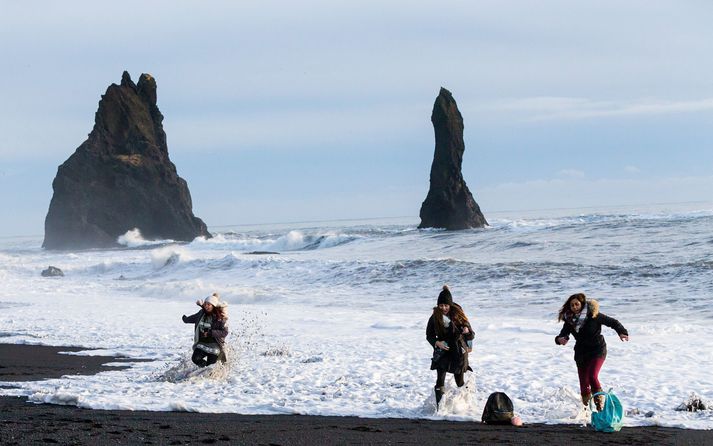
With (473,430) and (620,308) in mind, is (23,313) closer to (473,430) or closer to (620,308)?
(620,308)

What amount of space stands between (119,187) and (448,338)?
4023 inches

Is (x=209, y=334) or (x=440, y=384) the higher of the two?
(x=209, y=334)

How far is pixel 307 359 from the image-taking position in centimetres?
Result: 1360

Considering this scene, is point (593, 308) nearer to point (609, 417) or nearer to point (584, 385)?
point (584, 385)

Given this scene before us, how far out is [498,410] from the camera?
28.3 feet

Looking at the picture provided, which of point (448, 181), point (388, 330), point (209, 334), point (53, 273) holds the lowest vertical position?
point (53, 273)

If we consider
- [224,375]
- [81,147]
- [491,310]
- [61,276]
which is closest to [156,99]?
[81,147]

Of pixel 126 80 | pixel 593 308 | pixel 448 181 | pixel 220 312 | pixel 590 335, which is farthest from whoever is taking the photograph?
pixel 126 80

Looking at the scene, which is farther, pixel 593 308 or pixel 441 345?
pixel 441 345

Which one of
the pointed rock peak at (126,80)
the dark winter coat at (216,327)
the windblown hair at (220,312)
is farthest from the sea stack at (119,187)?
the windblown hair at (220,312)

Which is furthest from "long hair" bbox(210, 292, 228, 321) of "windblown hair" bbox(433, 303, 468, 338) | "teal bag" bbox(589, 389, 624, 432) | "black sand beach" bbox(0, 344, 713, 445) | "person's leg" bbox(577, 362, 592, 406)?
"teal bag" bbox(589, 389, 624, 432)

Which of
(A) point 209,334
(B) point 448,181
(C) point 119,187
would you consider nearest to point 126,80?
(C) point 119,187

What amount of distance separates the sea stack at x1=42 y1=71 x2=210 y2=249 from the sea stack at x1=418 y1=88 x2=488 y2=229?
33586 millimetres

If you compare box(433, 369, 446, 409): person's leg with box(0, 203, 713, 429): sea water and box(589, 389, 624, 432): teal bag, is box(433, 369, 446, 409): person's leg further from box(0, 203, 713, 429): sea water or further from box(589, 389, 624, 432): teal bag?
box(589, 389, 624, 432): teal bag
